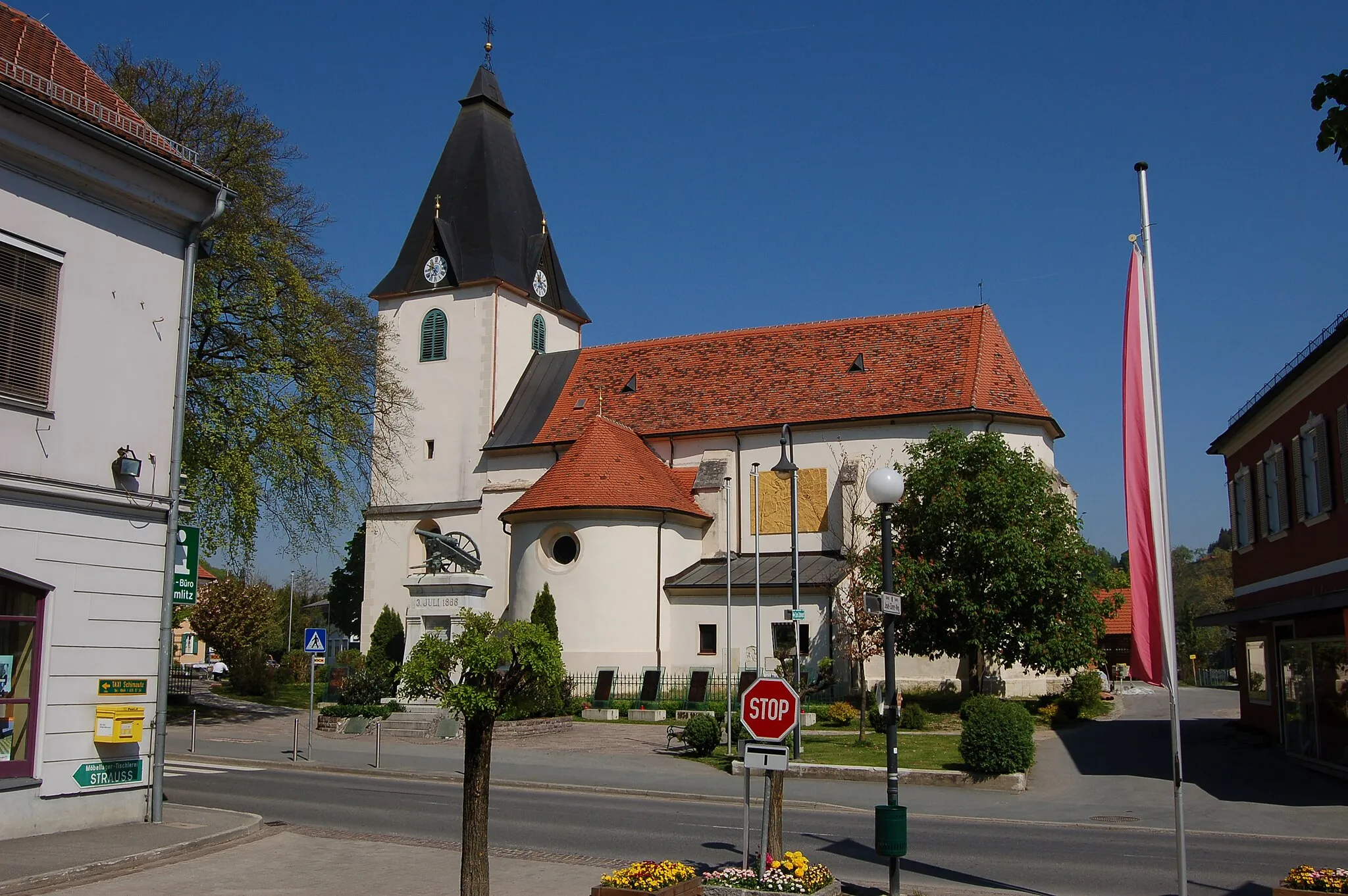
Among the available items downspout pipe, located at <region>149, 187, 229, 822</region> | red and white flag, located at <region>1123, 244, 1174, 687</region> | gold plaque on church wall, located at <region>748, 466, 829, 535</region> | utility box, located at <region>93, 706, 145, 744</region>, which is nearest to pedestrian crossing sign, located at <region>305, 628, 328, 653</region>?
downspout pipe, located at <region>149, 187, 229, 822</region>

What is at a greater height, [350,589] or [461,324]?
[461,324]

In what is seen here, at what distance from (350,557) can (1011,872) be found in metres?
71.0

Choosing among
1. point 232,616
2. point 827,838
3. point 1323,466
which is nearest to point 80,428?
point 827,838

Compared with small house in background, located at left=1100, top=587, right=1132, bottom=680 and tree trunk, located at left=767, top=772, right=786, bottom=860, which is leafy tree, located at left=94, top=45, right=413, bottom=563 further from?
small house in background, located at left=1100, top=587, right=1132, bottom=680

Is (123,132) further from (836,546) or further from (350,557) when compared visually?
(350,557)

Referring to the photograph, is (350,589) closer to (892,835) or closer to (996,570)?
(996,570)

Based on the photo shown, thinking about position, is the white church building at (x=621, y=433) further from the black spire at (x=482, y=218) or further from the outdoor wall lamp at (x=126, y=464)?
the outdoor wall lamp at (x=126, y=464)

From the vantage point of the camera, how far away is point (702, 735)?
24.3 meters

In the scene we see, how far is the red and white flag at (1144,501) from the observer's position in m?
10.3

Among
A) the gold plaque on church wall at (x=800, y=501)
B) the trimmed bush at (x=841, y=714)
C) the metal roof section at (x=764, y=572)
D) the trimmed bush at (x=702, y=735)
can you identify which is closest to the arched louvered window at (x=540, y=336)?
the gold plaque on church wall at (x=800, y=501)

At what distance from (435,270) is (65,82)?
33.9 m

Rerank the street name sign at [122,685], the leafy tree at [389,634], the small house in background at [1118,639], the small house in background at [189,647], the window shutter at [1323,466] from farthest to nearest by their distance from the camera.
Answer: the small house in background at [189,647], the small house in background at [1118,639], the leafy tree at [389,634], the window shutter at [1323,466], the street name sign at [122,685]

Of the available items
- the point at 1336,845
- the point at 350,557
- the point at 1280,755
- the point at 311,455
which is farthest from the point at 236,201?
the point at 350,557

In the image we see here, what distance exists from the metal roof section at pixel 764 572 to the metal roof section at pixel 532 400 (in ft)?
29.3
